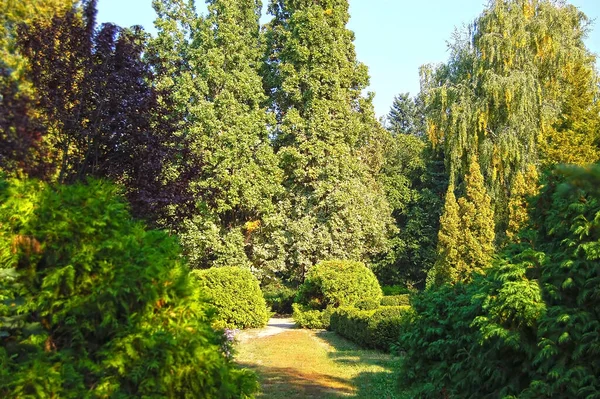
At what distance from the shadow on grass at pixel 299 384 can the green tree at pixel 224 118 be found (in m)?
12.7

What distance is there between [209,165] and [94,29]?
15.5m

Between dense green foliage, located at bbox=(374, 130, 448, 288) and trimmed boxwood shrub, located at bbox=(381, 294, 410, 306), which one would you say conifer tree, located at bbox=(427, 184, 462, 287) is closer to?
trimmed boxwood shrub, located at bbox=(381, 294, 410, 306)

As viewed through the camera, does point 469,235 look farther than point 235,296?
Yes

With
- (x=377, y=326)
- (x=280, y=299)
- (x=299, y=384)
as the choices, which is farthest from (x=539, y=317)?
(x=280, y=299)

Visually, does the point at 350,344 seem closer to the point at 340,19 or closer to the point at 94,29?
the point at 94,29

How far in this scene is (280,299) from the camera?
24625 millimetres

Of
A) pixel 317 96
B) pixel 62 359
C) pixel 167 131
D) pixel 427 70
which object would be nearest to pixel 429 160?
pixel 427 70

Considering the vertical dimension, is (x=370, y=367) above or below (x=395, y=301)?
below

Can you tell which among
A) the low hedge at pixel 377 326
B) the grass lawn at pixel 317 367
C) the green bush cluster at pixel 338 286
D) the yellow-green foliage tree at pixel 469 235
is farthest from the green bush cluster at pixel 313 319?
the yellow-green foliage tree at pixel 469 235

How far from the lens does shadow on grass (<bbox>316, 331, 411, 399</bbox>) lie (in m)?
8.28

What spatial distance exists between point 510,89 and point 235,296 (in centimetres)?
1225

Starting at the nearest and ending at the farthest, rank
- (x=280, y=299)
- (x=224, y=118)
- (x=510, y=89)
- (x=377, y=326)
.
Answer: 1. (x=377, y=326)
2. (x=510, y=89)
3. (x=224, y=118)
4. (x=280, y=299)

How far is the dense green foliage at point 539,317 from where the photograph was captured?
158 inches

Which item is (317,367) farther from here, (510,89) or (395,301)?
(510,89)
